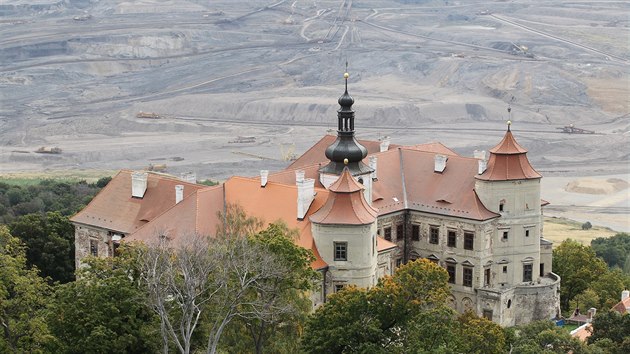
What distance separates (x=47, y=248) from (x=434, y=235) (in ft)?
75.5

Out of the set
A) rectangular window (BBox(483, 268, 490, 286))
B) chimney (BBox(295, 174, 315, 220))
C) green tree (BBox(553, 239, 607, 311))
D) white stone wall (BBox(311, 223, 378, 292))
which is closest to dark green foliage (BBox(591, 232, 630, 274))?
green tree (BBox(553, 239, 607, 311))

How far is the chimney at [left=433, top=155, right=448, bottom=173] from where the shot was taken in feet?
226

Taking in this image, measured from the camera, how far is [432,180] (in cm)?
6881

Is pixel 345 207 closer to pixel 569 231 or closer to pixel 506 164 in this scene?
pixel 506 164

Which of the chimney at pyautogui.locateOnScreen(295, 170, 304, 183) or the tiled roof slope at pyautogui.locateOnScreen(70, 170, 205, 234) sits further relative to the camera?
the tiled roof slope at pyautogui.locateOnScreen(70, 170, 205, 234)

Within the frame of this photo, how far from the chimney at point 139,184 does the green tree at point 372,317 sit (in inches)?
920

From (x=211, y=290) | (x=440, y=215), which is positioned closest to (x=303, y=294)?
(x=211, y=290)

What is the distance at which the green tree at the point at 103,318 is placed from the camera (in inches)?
1821

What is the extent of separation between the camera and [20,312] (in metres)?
47.1

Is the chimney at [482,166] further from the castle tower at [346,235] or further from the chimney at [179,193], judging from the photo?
the chimney at [179,193]

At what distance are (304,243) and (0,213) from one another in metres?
49.3

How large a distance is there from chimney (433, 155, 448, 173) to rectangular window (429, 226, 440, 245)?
11.6 feet

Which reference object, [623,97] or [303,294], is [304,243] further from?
[623,97]

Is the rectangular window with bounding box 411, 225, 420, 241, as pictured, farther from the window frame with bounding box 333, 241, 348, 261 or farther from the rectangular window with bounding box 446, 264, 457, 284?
the window frame with bounding box 333, 241, 348, 261
